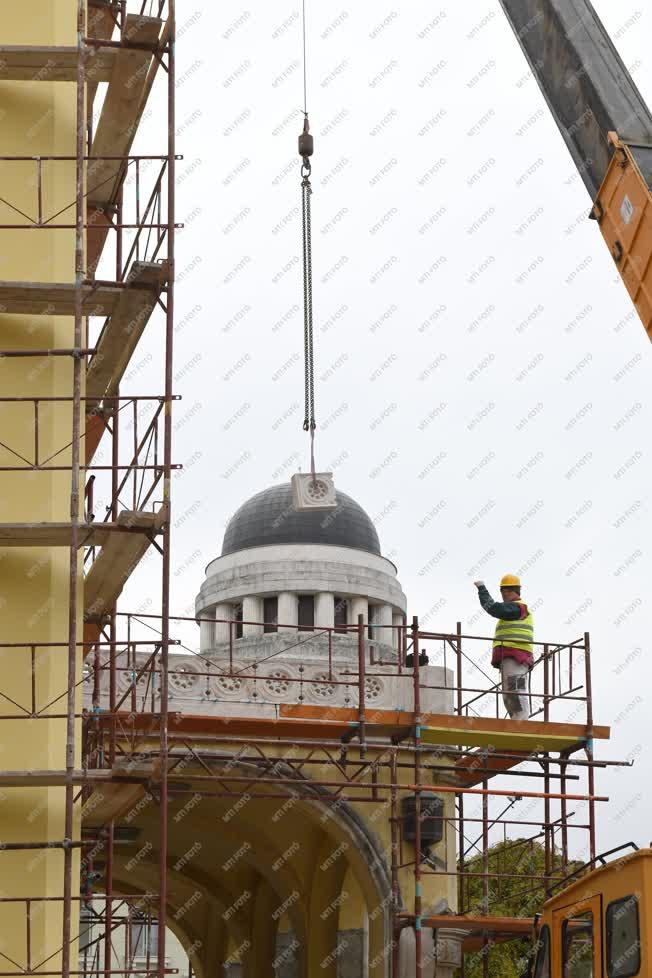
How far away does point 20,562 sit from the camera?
16.6 m

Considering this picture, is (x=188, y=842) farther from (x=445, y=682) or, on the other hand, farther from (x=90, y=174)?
(x=90, y=174)

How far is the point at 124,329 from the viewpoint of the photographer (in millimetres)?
18031

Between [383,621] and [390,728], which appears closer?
[390,728]

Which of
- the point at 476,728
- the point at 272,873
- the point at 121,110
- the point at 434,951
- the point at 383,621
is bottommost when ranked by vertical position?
the point at 434,951

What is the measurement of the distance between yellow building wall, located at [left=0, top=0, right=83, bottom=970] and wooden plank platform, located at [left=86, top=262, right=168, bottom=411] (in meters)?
0.65

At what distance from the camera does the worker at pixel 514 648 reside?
914 inches

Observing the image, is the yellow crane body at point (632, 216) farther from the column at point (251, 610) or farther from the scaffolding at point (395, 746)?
the column at point (251, 610)

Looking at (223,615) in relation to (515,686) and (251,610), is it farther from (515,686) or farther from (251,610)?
(515,686)

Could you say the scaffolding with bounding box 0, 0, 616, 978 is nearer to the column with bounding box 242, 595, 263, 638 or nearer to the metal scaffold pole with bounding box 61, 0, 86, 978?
the metal scaffold pole with bounding box 61, 0, 86, 978

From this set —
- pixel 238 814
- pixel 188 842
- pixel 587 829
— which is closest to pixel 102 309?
pixel 587 829

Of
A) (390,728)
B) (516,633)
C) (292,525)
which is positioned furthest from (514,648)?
(292,525)

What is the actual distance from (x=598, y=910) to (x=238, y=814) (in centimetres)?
1524

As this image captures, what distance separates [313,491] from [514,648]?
138 inches

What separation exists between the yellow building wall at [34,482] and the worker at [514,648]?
7.98 metres
